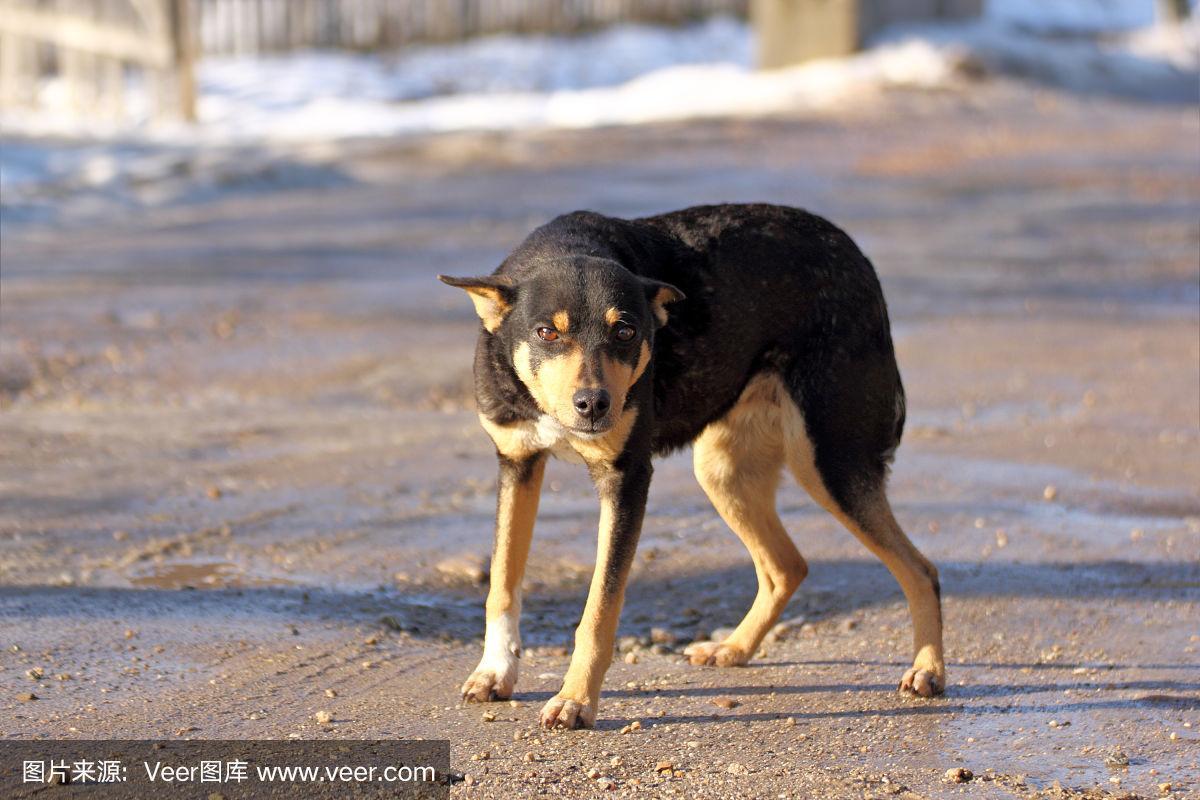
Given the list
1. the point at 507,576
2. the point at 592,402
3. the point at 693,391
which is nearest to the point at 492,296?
the point at 592,402

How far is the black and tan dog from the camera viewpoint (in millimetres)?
4668

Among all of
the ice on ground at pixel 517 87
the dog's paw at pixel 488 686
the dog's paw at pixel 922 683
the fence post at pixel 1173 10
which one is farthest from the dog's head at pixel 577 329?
the fence post at pixel 1173 10

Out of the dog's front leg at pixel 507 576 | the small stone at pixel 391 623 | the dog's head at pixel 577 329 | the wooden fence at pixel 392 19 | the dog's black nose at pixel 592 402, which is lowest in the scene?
the small stone at pixel 391 623

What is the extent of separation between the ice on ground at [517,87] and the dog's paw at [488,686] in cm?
1067

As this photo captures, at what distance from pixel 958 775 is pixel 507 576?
59.5 inches

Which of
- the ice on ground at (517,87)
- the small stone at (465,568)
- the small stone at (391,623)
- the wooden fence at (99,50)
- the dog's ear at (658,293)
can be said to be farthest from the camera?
the wooden fence at (99,50)

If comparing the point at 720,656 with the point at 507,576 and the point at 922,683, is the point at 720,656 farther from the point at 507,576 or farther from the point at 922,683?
the point at 507,576

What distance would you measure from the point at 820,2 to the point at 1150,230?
995 centimetres

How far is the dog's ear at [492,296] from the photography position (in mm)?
4730

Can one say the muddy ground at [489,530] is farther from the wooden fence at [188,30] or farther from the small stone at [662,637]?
the wooden fence at [188,30]

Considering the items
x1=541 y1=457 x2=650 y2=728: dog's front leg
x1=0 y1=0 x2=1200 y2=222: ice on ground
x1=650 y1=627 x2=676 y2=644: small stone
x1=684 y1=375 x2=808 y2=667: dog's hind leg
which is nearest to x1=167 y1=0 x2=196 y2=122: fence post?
x1=0 y1=0 x2=1200 y2=222: ice on ground

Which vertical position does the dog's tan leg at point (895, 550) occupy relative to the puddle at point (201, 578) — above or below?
above

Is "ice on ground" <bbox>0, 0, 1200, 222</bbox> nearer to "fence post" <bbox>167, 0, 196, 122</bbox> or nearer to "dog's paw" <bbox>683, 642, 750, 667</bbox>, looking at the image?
"fence post" <bbox>167, 0, 196, 122</bbox>

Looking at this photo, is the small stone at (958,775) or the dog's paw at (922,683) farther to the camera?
the dog's paw at (922,683)
